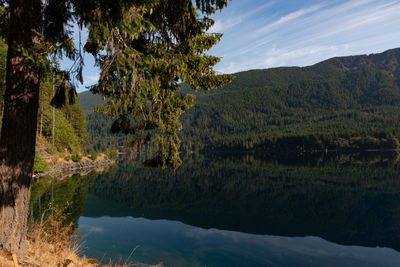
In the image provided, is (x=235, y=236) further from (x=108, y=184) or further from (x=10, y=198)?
(x=108, y=184)

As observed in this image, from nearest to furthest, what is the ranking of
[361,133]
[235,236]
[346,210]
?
[235,236] → [346,210] → [361,133]

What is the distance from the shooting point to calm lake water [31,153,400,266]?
14.0 metres

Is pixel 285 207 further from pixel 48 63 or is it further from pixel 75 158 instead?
pixel 75 158

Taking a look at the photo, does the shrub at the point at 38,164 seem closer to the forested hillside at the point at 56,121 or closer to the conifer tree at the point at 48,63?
the forested hillside at the point at 56,121

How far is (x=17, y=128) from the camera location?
5.43 metres

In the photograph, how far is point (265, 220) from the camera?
859 inches

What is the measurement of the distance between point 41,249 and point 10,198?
2.06 meters

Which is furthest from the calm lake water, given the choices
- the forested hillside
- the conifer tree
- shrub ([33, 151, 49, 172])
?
the forested hillside

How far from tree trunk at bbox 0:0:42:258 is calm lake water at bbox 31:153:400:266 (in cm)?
318

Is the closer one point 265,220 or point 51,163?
point 265,220

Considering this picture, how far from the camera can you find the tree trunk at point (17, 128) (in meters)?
5.39

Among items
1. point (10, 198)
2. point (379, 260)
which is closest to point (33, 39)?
point (10, 198)

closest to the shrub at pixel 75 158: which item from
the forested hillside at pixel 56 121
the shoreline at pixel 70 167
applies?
the shoreline at pixel 70 167

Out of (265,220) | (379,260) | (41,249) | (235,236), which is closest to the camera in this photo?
(41,249)
